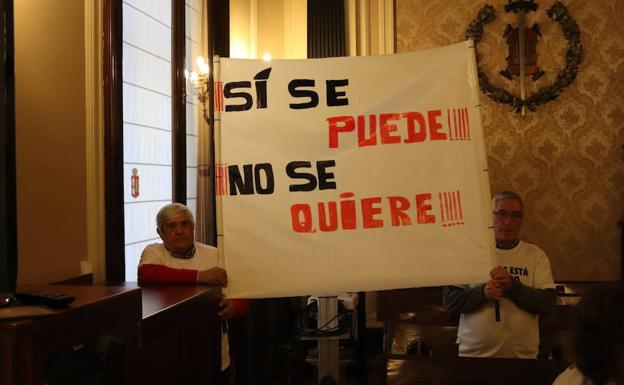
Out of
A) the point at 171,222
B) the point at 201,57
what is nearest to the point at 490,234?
the point at 171,222

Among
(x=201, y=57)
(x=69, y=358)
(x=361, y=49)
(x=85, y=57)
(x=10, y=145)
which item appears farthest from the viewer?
(x=361, y=49)

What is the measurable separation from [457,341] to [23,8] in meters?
2.25

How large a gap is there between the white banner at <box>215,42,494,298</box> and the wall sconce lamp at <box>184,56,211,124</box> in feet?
6.17

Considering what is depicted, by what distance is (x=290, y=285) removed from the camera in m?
2.36

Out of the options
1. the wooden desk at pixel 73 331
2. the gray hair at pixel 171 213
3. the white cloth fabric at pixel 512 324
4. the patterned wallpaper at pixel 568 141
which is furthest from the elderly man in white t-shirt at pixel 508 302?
the patterned wallpaper at pixel 568 141

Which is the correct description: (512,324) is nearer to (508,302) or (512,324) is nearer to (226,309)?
(508,302)

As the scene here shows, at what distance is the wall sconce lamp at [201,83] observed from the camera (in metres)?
4.26

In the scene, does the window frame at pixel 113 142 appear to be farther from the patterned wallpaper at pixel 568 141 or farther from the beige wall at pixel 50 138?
the patterned wallpaper at pixel 568 141

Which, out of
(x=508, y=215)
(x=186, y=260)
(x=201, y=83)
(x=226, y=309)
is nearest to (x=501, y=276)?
(x=508, y=215)

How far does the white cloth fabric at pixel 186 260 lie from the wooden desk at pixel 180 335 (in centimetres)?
14

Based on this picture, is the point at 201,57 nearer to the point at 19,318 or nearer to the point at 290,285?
the point at 290,285

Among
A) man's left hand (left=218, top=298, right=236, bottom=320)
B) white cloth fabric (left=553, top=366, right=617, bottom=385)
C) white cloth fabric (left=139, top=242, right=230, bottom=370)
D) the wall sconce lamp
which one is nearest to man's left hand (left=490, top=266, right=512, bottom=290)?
white cloth fabric (left=553, top=366, right=617, bottom=385)

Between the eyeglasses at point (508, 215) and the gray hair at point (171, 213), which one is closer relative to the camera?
the eyeglasses at point (508, 215)

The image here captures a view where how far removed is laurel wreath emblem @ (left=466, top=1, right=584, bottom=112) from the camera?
511 cm
